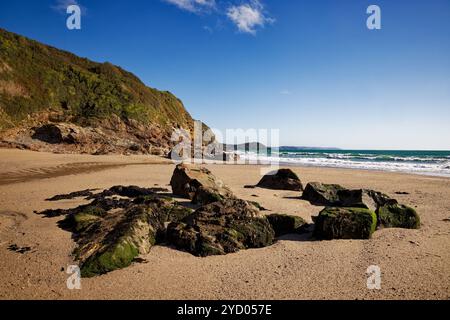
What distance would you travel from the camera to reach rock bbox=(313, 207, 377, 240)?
6.12m

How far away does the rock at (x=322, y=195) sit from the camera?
10.2 m

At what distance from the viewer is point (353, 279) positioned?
437 centimetres

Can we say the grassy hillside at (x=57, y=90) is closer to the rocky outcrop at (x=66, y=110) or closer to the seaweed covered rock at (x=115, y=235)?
the rocky outcrop at (x=66, y=110)

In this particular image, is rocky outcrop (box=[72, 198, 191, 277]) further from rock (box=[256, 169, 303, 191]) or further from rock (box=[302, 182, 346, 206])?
rock (box=[256, 169, 303, 191])

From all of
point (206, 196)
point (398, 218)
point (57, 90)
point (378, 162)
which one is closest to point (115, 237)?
point (206, 196)

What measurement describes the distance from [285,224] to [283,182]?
6.86 meters

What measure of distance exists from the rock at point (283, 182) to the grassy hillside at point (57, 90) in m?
26.6

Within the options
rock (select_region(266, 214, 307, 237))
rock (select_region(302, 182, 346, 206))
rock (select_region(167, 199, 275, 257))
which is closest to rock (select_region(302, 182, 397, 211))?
rock (select_region(302, 182, 346, 206))

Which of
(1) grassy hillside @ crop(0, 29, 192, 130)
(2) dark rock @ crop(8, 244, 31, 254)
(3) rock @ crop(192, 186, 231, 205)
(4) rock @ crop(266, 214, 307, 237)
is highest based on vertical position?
(1) grassy hillside @ crop(0, 29, 192, 130)

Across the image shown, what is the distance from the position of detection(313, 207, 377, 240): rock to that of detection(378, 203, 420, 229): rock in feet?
3.27

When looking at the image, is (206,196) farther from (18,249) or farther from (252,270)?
(18,249)

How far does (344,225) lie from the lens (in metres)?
6.14

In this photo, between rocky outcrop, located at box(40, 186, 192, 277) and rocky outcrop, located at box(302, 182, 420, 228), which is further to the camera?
rocky outcrop, located at box(302, 182, 420, 228)
